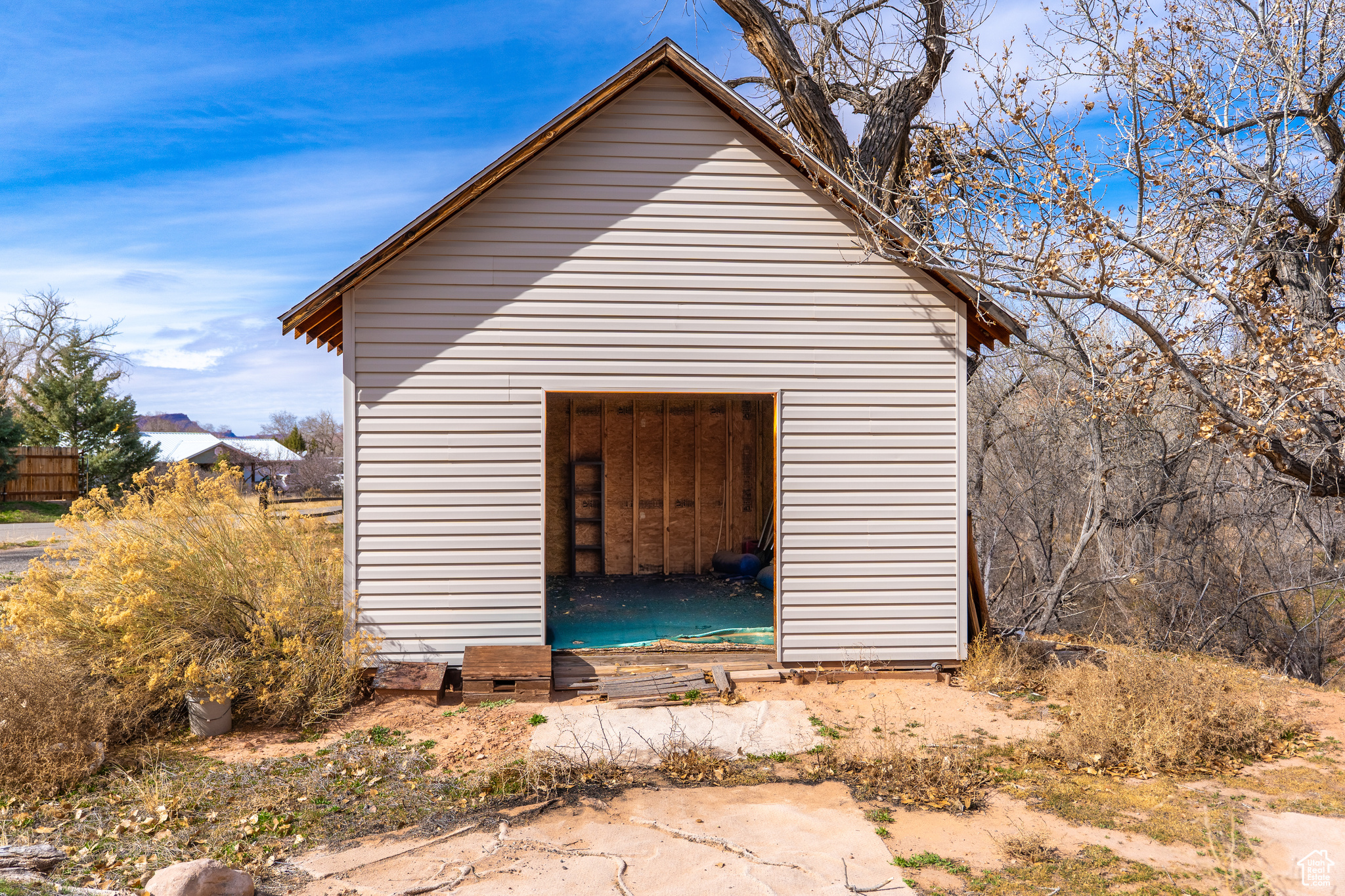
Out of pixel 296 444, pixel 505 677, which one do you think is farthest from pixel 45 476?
pixel 505 677

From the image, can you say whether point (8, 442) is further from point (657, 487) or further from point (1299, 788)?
point (1299, 788)

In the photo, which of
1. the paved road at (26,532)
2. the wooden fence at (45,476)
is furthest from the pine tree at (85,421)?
the paved road at (26,532)

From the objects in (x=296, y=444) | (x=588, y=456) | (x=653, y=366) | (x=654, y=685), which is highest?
(x=296, y=444)

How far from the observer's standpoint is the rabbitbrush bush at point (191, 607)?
5.89m

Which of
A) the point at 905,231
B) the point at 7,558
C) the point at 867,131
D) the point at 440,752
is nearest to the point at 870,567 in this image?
the point at 905,231

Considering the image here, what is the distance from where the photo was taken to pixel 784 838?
14.6ft

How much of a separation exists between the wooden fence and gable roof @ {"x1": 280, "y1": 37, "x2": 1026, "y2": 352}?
1064 inches

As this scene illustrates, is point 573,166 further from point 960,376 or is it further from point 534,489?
point 960,376

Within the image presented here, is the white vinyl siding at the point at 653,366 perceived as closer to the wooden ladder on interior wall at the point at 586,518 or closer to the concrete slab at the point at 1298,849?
the concrete slab at the point at 1298,849

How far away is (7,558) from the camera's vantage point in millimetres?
15562

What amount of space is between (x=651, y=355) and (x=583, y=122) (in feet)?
7.62

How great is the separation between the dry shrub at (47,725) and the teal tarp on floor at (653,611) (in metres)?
3.55

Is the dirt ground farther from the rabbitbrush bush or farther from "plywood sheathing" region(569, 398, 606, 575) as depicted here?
"plywood sheathing" region(569, 398, 606, 575)

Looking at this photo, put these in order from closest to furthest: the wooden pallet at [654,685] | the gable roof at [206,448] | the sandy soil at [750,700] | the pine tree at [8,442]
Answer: the sandy soil at [750,700]
the wooden pallet at [654,685]
the pine tree at [8,442]
the gable roof at [206,448]
